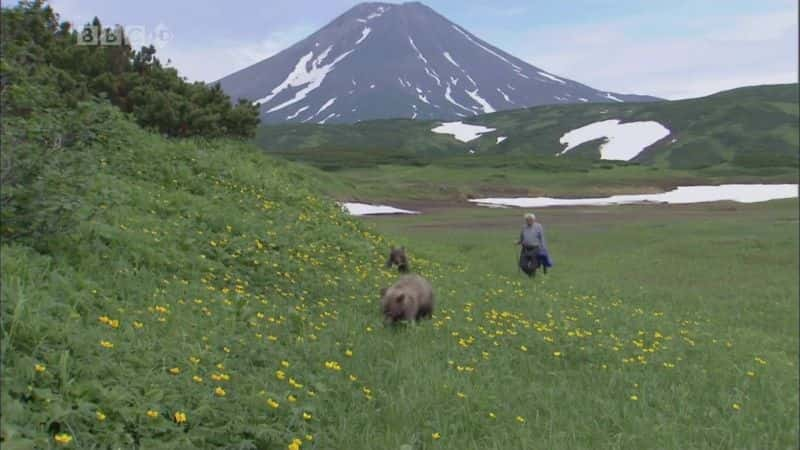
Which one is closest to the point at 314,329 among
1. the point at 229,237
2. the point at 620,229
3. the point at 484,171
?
the point at 229,237

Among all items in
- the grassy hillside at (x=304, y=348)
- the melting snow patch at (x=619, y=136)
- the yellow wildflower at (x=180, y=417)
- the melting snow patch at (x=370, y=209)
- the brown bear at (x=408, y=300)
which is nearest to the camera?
the yellow wildflower at (x=180, y=417)

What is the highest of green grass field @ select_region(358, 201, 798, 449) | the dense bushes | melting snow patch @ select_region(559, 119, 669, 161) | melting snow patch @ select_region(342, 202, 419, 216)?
melting snow patch @ select_region(559, 119, 669, 161)

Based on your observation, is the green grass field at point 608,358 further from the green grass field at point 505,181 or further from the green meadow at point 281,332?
the green grass field at point 505,181

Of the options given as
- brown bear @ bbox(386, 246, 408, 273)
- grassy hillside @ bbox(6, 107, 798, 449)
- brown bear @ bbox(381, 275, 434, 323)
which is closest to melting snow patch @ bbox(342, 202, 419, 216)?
grassy hillside @ bbox(6, 107, 798, 449)

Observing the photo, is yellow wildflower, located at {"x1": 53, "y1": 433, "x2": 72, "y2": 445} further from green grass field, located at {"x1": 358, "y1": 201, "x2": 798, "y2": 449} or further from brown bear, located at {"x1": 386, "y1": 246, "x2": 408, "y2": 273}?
brown bear, located at {"x1": 386, "y1": 246, "x2": 408, "y2": 273}

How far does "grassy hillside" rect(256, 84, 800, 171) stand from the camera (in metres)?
126

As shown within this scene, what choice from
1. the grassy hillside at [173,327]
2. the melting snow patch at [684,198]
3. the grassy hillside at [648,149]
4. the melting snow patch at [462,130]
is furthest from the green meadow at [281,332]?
the melting snow patch at [462,130]

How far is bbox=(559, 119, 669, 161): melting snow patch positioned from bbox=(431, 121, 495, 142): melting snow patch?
26.8 meters

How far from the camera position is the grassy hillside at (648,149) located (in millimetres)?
126000

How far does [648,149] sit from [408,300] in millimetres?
149080

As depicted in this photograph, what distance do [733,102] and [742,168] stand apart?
288ft

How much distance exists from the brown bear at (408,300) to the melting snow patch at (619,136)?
143 m

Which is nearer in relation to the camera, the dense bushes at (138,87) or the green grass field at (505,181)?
the dense bushes at (138,87)

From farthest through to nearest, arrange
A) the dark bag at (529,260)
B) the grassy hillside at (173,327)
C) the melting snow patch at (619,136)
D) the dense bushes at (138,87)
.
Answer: the melting snow patch at (619,136), the dense bushes at (138,87), the dark bag at (529,260), the grassy hillside at (173,327)
